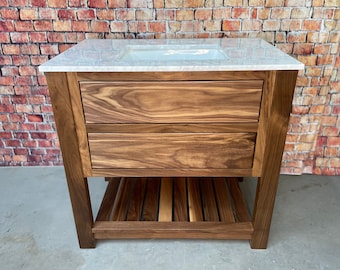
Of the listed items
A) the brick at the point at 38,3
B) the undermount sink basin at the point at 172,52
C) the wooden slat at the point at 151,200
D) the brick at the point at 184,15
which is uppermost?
the brick at the point at 38,3

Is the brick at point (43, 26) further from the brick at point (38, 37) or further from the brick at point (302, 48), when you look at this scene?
the brick at point (302, 48)

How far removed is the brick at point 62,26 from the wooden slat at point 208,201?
1.27 m

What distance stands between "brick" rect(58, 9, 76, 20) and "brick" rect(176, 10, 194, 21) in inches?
24.5

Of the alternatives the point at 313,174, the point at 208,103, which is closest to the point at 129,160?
the point at 208,103

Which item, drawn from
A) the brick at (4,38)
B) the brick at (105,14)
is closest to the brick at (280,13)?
the brick at (105,14)

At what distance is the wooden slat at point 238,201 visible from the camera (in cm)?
155

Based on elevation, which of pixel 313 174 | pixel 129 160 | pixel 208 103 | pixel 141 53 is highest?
pixel 141 53

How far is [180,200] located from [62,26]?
1.27m

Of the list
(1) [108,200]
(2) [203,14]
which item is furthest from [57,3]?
(1) [108,200]

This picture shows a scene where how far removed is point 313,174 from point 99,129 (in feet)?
5.24

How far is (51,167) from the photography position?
7.19ft

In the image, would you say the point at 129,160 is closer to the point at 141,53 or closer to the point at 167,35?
the point at 141,53

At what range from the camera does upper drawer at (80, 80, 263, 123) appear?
120 cm

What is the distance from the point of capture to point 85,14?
175 cm
